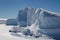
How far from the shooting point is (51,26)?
4195 millimetres

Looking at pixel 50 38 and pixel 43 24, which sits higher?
pixel 43 24

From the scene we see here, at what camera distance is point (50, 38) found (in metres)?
4.00

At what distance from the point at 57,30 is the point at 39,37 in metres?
0.54

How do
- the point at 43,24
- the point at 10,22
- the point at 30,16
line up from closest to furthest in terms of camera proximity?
the point at 43,24, the point at 30,16, the point at 10,22

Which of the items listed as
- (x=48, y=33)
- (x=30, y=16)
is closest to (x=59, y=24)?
(x=48, y=33)

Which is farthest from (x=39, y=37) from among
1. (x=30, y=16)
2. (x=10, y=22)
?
(x=10, y=22)

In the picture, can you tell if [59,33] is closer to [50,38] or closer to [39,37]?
[50,38]

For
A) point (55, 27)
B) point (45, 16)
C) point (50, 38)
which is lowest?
point (50, 38)

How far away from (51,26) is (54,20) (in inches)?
7.7

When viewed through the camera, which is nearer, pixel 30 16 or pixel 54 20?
pixel 54 20

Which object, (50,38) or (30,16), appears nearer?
(50,38)

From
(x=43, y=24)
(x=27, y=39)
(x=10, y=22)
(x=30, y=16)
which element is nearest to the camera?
(x=27, y=39)

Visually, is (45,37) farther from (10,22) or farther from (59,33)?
(10,22)

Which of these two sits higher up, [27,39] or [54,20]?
[54,20]
